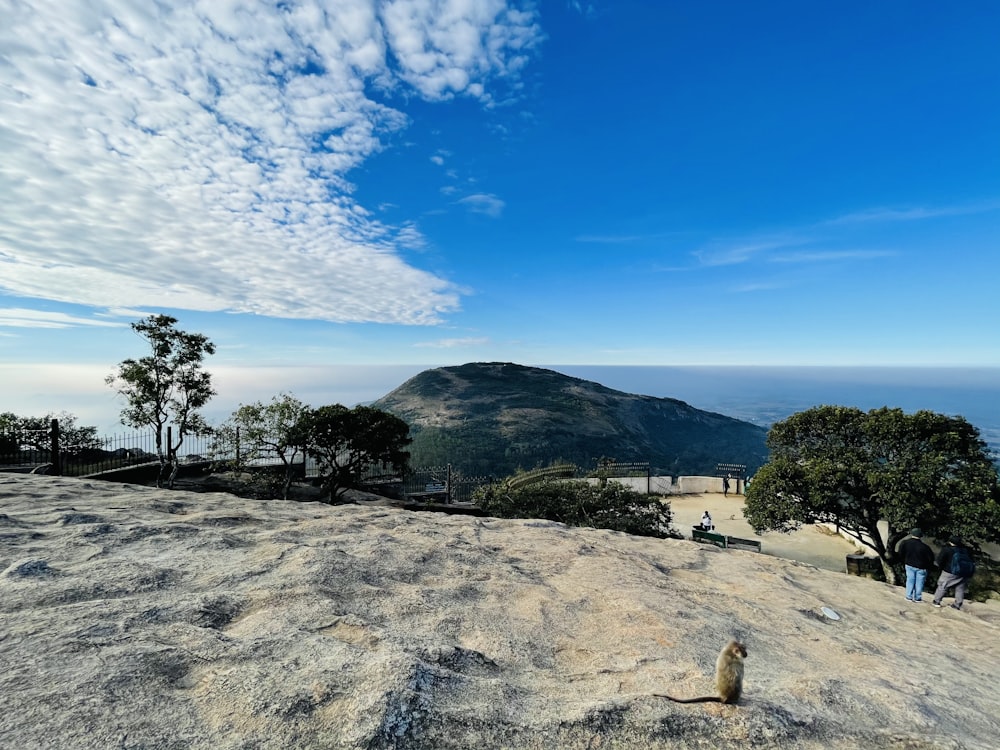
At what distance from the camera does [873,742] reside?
309 centimetres

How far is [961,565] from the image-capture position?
8.32 m

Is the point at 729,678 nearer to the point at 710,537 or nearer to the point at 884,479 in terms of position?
the point at 884,479

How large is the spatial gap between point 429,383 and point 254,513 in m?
124

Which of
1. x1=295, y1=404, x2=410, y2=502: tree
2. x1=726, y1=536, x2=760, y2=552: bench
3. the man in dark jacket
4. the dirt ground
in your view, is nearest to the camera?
the man in dark jacket

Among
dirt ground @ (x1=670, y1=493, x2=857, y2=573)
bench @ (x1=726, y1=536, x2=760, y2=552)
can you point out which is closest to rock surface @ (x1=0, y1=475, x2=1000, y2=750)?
bench @ (x1=726, y1=536, x2=760, y2=552)

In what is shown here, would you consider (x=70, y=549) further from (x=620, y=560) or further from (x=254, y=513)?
(x=620, y=560)

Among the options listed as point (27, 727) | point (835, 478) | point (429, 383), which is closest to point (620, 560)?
point (27, 727)

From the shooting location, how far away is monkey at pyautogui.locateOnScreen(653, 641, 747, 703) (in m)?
3.07

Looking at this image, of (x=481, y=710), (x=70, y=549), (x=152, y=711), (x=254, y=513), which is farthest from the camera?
(x=254, y=513)

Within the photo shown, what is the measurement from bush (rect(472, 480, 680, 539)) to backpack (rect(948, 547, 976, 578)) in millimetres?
8083

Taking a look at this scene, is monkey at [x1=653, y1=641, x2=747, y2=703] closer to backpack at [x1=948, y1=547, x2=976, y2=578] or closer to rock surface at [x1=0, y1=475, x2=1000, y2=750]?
rock surface at [x1=0, y1=475, x2=1000, y2=750]

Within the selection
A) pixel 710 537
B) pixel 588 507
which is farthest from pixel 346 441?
pixel 710 537

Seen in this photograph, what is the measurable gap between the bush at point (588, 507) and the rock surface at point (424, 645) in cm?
775

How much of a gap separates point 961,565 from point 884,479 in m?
Result: 5.40
